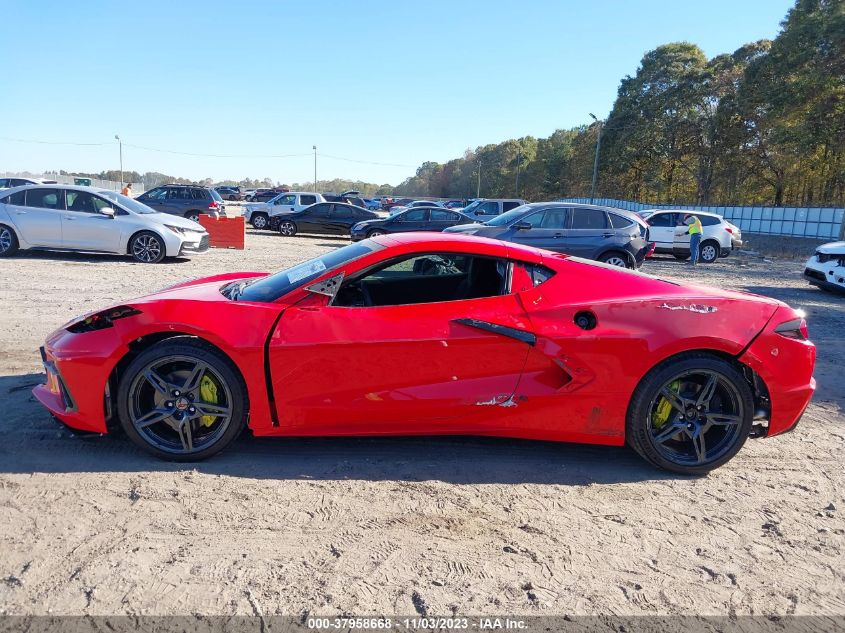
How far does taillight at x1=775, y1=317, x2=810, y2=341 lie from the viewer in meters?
3.60

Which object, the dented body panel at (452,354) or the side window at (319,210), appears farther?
the side window at (319,210)

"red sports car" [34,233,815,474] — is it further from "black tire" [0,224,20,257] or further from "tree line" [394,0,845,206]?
"tree line" [394,0,845,206]

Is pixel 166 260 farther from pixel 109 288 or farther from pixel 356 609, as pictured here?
pixel 356 609

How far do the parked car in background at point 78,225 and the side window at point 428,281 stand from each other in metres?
9.55

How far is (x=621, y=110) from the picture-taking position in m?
52.5

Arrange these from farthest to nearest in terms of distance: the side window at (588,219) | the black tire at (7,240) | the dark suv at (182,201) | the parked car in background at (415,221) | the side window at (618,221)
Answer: the dark suv at (182,201)
the parked car in background at (415,221)
the side window at (618,221)
the side window at (588,219)
the black tire at (7,240)

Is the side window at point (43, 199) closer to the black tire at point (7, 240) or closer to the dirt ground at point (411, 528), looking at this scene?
the black tire at point (7, 240)

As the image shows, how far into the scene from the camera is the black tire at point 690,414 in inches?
138

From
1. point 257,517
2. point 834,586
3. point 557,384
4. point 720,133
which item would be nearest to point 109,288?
point 257,517

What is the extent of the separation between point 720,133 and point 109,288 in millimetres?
44725

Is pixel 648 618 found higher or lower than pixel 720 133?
lower

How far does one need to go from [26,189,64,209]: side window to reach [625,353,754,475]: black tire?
12471 millimetres

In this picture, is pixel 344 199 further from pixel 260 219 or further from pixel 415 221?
pixel 415 221

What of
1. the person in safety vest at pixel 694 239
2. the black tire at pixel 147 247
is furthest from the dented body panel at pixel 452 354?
the person in safety vest at pixel 694 239
